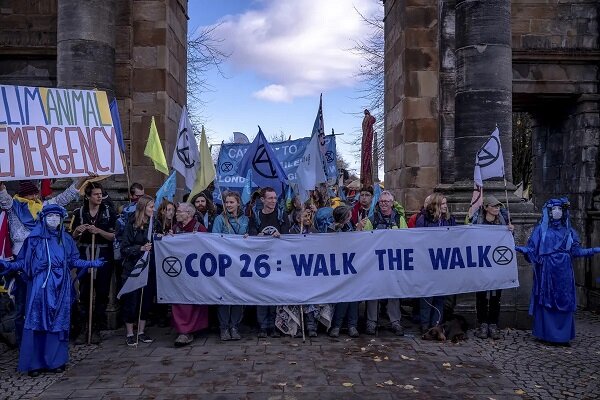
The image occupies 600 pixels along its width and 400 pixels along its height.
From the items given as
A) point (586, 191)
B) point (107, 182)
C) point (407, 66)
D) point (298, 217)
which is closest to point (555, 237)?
point (298, 217)

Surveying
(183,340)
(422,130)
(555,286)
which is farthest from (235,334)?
(422,130)

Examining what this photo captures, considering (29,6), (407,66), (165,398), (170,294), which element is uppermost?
(29,6)

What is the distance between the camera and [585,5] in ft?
39.0

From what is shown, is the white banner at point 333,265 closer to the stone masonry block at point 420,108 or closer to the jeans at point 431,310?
the jeans at point 431,310

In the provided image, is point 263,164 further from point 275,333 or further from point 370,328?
point 370,328

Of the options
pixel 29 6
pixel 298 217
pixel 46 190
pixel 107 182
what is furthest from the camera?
pixel 29 6

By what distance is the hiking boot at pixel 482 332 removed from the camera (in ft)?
25.5

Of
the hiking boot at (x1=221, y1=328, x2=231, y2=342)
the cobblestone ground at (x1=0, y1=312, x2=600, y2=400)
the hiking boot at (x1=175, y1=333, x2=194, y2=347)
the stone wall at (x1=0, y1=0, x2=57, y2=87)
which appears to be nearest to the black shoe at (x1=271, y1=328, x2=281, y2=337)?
the cobblestone ground at (x1=0, y1=312, x2=600, y2=400)

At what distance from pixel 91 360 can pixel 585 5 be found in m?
11.3

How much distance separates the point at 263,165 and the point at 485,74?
3.78 meters

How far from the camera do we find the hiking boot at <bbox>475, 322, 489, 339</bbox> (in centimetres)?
777

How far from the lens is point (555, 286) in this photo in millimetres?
7547

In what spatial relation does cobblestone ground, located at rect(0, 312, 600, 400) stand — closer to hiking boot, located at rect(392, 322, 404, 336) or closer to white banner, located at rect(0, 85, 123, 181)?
hiking boot, located at rect(392, 322, 404, 336)

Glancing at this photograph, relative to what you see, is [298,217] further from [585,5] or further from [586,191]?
[585,5]
